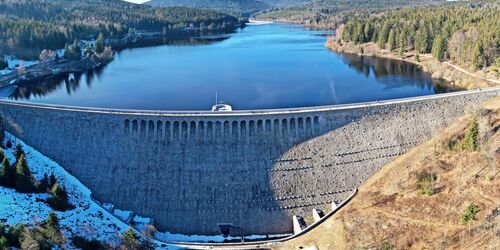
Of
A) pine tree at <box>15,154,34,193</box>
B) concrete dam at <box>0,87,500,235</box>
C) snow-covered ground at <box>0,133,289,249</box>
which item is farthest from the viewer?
concrete dam at <box>0,87,500,235</box>

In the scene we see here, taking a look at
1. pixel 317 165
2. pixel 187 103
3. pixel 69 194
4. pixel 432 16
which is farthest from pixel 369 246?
pixel 432 16

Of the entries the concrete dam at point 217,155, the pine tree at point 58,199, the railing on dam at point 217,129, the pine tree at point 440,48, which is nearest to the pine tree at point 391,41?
the pine tree at point 440,48

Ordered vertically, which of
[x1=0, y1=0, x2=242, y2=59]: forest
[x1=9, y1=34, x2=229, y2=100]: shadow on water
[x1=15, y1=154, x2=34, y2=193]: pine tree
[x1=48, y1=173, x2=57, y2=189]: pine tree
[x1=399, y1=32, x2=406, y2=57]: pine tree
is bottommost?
[x1=48, y1=173, x2=57, y2=189]: pine tree

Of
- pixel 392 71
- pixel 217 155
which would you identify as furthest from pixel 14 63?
pixel 392 71

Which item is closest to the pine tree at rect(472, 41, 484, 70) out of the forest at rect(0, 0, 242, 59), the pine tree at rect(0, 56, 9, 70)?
the pine tree at rect(0, 56, 9, 70)

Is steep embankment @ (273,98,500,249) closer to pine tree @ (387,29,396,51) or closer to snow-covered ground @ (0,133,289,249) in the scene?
snow-covered ground @ (0,133,289,249)

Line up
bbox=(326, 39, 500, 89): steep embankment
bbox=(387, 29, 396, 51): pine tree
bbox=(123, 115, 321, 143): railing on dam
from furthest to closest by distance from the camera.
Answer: bbox=(387, 29, 396, 51): pine tree < bbox=(326, 39, 500, 89): steep embankment < bbox=(123, 115, 321, 143): railing on dam
